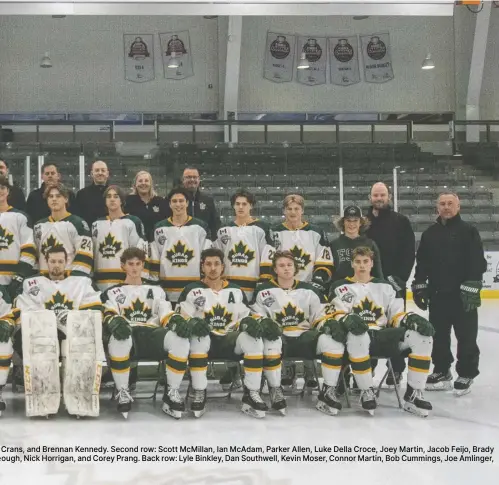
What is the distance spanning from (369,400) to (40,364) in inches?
68.2

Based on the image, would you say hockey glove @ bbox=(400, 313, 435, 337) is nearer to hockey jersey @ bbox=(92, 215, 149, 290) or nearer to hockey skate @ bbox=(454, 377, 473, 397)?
hockey skate @ bbox=(454, 377, 473, 397)

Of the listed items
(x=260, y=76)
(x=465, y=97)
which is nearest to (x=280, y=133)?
(x=260, y=76)

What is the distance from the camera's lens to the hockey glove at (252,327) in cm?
382

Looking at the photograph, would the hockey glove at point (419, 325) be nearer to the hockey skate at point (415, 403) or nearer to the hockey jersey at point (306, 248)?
the hockey skate at point (415, 403)

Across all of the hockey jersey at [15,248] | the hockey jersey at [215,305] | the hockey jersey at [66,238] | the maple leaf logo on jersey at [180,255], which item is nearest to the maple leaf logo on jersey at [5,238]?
the hockey jersey at [15,248]

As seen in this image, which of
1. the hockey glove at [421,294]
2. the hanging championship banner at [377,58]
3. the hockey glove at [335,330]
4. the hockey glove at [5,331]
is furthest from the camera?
the hanging championship banner at [377,58]

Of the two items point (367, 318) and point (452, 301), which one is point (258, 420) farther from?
point (452, 301)

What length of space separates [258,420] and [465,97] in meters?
10.9

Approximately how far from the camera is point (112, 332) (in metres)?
3.80

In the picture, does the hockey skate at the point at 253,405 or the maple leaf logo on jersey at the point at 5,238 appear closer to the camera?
the hockey skate at the point at 253,405

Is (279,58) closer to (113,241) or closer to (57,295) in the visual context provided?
Result: (113,241)

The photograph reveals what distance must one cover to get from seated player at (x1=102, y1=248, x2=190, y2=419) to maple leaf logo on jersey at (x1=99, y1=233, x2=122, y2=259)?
8.9 inches

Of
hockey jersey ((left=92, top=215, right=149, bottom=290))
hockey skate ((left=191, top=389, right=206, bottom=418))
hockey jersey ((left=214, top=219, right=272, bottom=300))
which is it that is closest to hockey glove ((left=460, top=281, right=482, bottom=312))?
hockey jersey ((left=214, top=219, right=272, bottom=300))

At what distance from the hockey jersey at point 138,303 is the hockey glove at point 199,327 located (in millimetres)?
307
